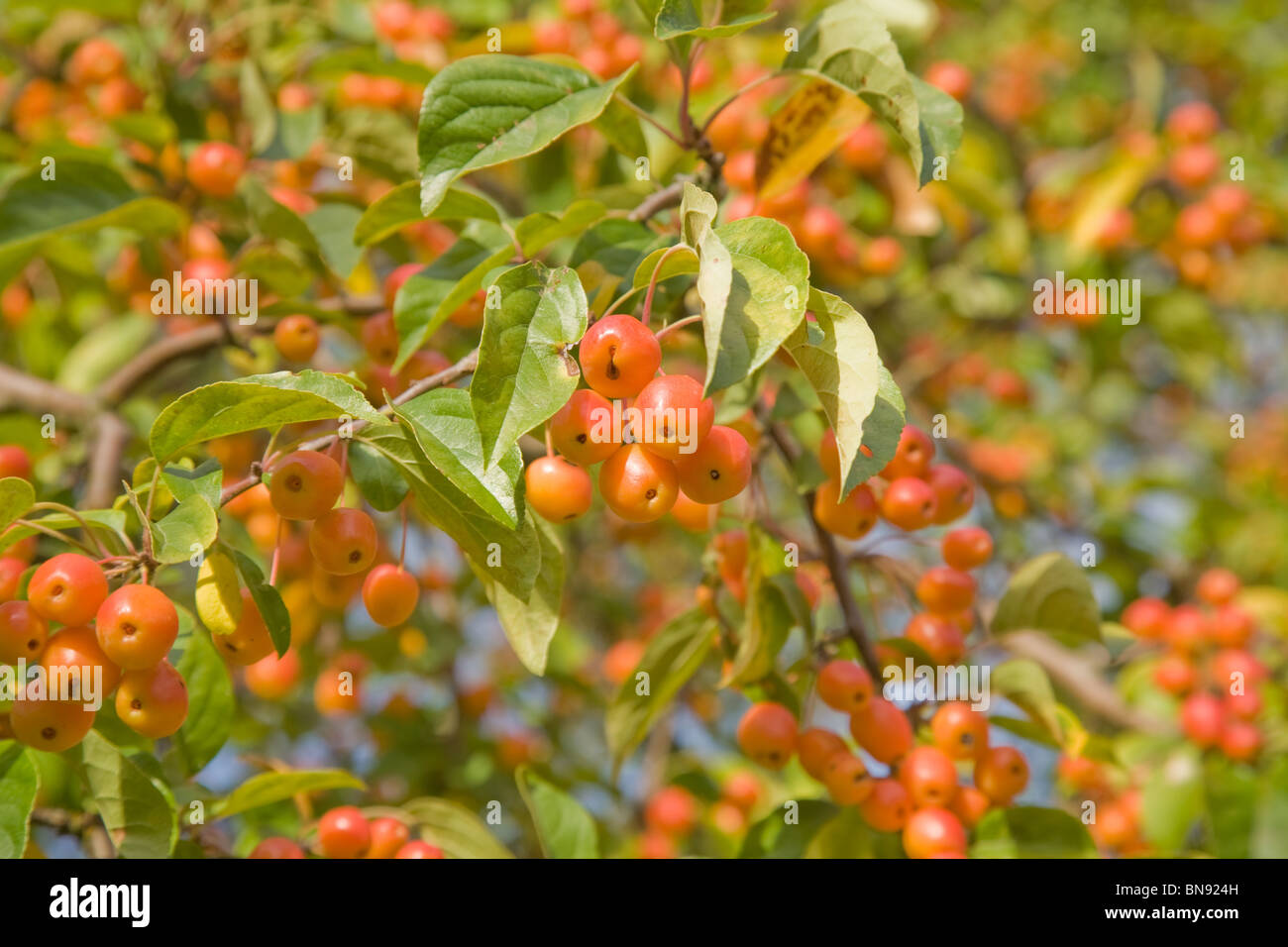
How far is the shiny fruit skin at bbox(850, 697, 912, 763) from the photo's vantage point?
1745 millimetres

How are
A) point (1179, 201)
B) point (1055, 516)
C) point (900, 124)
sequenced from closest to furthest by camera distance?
1. point (900, 124)
2. point (1179, 201)
3. point (1055, 516)

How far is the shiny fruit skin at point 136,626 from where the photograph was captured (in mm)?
1195

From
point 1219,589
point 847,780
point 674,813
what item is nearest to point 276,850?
point 847,780

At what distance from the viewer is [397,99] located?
2.95 metres

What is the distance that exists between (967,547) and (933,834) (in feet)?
1.80

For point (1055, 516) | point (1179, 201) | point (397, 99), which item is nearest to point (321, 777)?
point (397, 99)

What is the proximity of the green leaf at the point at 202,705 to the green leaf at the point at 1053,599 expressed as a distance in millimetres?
1491

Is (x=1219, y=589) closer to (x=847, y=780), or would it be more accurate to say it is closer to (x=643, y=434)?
(x=847, y=780)

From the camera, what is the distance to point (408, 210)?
5.48ft

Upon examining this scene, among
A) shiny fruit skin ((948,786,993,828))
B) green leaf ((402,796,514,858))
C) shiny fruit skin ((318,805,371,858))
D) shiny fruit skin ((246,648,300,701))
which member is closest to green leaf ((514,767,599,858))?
green leaf ((402,796,514,858))

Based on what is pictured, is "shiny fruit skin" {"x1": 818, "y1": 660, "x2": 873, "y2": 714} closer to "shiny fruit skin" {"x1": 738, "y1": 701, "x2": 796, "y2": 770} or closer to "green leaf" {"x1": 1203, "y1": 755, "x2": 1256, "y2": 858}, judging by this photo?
"shiny fruit skin" {"x1": 738, "y1": 701, "x2": 796, "y2": 770}

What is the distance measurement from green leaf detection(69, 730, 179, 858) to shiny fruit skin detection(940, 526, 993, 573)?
1425 mm

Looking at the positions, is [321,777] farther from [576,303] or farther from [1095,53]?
[1095,53]
